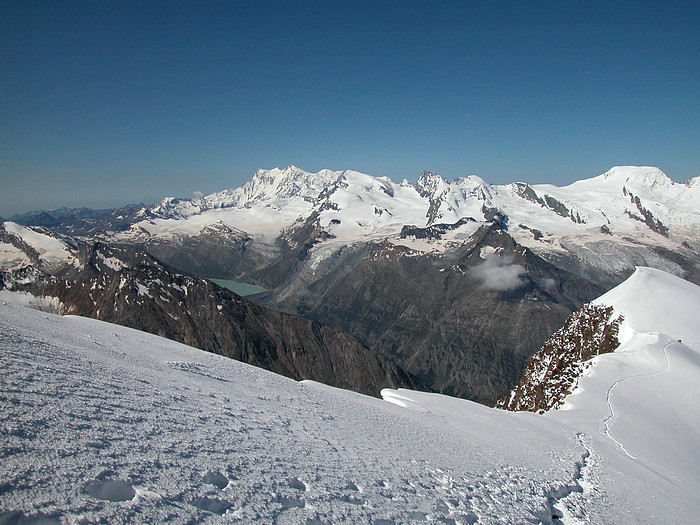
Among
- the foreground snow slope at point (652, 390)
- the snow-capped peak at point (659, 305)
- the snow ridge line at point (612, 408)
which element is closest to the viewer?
the snow ridge line at point (612, 408)

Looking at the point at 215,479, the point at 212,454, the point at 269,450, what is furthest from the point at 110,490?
the point at 269,450

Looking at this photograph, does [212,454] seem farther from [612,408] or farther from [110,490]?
[612,408]

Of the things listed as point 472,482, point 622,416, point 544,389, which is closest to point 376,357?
point 544,389

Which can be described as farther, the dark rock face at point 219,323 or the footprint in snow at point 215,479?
the dark rock face at point 219,323

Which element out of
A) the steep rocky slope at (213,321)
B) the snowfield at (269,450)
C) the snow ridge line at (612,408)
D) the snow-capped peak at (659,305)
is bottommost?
the steep rocky slope at (213,321)

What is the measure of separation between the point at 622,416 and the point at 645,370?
9876 millimetres

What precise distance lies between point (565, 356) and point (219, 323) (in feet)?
486

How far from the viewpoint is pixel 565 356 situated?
4356 centimetres

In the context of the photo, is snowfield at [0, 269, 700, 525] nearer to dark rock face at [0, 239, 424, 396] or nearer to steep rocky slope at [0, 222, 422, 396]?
dark rock face at [0, 239, 424, 396]

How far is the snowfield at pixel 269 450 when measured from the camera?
22.5 feet

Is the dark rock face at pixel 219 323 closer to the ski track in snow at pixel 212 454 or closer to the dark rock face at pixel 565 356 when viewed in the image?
the dark rock face at pixel 565 356

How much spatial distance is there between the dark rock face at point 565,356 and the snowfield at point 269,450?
36.0 feet

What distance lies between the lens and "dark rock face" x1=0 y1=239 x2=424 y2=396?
163000 millimetres

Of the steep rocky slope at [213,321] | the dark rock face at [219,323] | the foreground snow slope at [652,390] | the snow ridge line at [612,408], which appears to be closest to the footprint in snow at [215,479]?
the foreground snow slope at [652,390]
